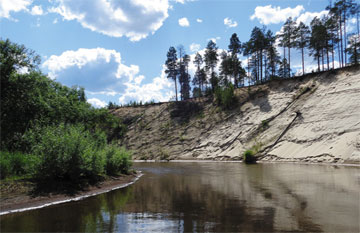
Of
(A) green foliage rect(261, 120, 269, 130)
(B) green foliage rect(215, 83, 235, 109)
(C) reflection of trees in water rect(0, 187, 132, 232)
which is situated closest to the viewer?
(C) reflection of trees in water rect(0, 187, 132, 232)

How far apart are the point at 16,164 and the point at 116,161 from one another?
7.45m

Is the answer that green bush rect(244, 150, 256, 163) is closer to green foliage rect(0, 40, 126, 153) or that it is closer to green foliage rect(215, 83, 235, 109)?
green foliage rect(215, 83, 235, 109)

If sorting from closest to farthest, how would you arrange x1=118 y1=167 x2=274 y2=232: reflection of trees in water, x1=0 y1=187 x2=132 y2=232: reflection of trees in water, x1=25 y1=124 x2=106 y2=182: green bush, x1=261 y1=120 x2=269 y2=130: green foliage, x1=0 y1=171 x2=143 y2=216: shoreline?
x1=0 y1=187 x2=132 y2=232: reflection of trees in water
x1=118 y1=167 x2=274 y2=232: reflection of trees in water
x1=0 y1=171 x2=143 y2=216: shoreline
x1=25 y1=124 x2=106 y2=182: green bush
x1=261 y1=120 x2=269 y2=130: green foliage

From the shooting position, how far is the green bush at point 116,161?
2030 centimetres

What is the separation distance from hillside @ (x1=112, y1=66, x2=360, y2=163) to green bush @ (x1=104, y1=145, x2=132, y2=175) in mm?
21476

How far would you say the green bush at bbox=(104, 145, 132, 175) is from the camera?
66.6 feet

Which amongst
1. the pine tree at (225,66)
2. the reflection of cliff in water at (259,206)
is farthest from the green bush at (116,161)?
the pine tree at (225,66)

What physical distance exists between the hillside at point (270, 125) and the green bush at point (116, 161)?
21476 millimetres

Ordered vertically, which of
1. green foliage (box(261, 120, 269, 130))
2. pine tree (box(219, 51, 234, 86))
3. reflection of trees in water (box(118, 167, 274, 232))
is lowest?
reflection of trees in water (box(118, 167, 274, 232))

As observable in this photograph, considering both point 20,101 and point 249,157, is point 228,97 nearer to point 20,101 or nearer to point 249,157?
point 249,157

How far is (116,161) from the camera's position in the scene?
2095cm

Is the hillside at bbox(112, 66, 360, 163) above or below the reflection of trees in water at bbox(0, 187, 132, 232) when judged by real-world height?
above

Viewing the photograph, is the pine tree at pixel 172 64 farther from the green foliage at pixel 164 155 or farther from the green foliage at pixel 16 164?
the green foliage at pixel 16 164

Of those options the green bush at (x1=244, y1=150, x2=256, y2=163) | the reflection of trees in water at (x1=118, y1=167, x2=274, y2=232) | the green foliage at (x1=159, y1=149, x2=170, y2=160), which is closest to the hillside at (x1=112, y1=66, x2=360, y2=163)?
the green foliage at (x1=159, y1=149, x2=170, y2=160)
